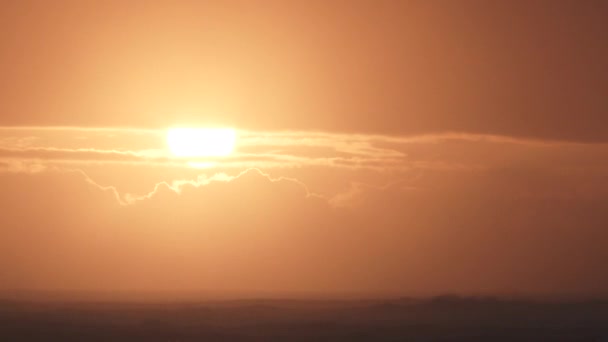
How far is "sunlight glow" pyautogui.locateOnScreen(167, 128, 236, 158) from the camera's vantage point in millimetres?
14094

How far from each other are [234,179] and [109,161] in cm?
231

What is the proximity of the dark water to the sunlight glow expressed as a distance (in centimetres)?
321

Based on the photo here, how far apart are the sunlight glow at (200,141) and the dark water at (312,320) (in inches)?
126

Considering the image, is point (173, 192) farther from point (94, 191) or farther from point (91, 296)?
point (91, 296)

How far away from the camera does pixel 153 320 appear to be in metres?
14.8

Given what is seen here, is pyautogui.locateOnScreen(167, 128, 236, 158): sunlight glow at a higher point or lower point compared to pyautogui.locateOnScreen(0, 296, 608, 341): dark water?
higher

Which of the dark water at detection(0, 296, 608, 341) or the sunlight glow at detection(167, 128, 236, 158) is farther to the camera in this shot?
the dark water at detection(0, 296, 608, 341)

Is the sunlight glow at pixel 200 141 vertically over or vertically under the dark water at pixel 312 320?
over

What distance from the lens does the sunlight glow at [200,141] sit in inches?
555

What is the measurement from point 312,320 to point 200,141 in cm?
407

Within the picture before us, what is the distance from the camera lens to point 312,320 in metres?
15.1

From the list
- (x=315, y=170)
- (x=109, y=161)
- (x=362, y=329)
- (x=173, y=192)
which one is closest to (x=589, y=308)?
(x=362, y=329)

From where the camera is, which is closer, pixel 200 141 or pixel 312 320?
pixel 200 141

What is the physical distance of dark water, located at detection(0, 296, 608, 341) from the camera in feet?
46.9
